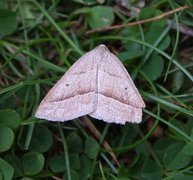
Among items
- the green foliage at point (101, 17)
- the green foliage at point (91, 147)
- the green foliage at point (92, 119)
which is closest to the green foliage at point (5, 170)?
the green foliage at point (92, 119)

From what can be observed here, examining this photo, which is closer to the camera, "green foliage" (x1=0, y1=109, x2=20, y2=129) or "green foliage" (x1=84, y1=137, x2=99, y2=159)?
"green foliage" (x1=0, y1=109, x2=20, y2=129)

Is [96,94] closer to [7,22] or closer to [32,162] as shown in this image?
[32,162]

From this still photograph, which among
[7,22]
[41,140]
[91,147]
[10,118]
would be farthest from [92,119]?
[7,22]

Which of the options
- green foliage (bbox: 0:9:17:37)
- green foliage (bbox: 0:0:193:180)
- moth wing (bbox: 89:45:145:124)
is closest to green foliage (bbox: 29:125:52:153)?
green foliage (bbox: 0:0:193:180)

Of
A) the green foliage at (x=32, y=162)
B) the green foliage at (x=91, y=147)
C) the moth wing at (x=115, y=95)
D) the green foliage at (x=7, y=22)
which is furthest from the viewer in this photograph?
the green foliage at (x=7, y=22)

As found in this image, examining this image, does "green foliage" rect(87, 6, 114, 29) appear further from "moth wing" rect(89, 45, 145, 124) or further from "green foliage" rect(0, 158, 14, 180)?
"green foliage" rect(0, 158, 14, 180)

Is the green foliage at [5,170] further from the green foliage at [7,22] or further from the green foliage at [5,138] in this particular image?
the green foliage at [7,22]
